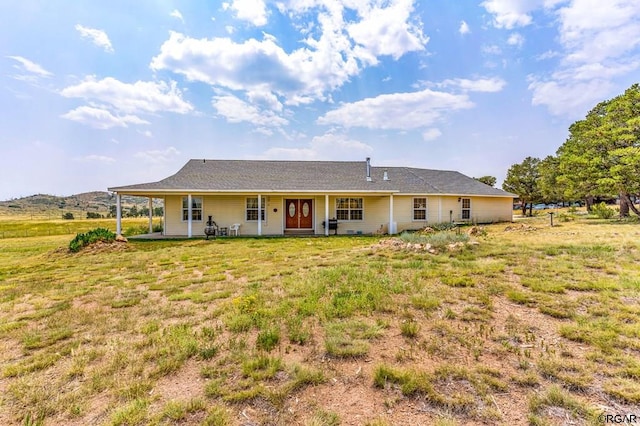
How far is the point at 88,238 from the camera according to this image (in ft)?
36.9

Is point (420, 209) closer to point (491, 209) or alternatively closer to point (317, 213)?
point (491, 209)

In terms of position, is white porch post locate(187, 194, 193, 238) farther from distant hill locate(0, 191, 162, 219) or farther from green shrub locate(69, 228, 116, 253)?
distant hill locate(0, 191, 162, 219)

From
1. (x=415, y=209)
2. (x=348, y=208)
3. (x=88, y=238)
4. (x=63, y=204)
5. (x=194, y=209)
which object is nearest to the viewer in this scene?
(x=88, y=238)

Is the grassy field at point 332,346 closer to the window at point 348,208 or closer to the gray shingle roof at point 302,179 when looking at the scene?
the gray shingle roof at point 302,179

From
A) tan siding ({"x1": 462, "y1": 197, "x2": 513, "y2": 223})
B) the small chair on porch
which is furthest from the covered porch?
tan siding ({"x1": 462, "y1": 197, "x2": 513, "y2": 223})

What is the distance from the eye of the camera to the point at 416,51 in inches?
661

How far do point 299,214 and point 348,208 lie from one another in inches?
110

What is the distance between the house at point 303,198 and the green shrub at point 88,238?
2.47 meters

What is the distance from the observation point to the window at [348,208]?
16641 millimetres

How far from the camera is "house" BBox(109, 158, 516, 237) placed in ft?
49.3

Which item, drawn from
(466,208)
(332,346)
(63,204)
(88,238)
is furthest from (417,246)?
(63,204)

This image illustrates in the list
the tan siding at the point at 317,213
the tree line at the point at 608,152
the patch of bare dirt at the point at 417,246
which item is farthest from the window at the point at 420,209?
the tree line at the point at 608,152

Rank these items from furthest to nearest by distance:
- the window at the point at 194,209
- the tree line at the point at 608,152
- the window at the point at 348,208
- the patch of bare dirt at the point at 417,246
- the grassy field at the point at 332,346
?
the window at the point at 348,208
the window at the point at 194,209
the tree line at the point at 608,152
the patch of bare dirt at the point at 417,246
the grassy field at the point at 332,346

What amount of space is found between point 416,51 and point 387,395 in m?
18.5
